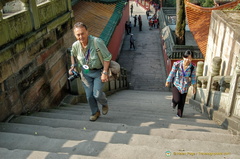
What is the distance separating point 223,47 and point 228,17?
76 cm

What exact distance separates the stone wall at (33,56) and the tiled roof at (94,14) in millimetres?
2669

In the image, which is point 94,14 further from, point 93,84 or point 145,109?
point 93,84

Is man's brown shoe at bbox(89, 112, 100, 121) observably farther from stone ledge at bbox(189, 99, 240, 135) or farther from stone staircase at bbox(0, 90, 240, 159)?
stone ledge at bbox(189, 99, 240, 135)

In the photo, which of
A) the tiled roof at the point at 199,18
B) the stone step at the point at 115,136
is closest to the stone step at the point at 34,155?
the stone step at the point at 115,136

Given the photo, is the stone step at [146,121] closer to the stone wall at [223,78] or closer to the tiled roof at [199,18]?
the stone wall at [223,78]

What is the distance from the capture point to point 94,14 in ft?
32.3

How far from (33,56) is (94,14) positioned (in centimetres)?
592

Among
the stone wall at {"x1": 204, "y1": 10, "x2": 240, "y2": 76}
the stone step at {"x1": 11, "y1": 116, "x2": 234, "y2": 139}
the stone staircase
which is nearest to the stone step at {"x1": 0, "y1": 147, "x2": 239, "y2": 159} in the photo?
the stone staircase

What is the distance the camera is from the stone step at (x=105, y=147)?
2609 mm

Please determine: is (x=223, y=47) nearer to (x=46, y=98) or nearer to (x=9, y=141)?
(x=46, y=98)

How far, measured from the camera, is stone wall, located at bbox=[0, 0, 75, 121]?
145 inches

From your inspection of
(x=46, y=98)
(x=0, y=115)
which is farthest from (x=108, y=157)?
(x=46, y=98)

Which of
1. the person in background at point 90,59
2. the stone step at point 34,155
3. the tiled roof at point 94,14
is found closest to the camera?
the stone step at point 34,155

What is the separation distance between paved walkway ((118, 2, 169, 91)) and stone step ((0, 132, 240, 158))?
323 inches
